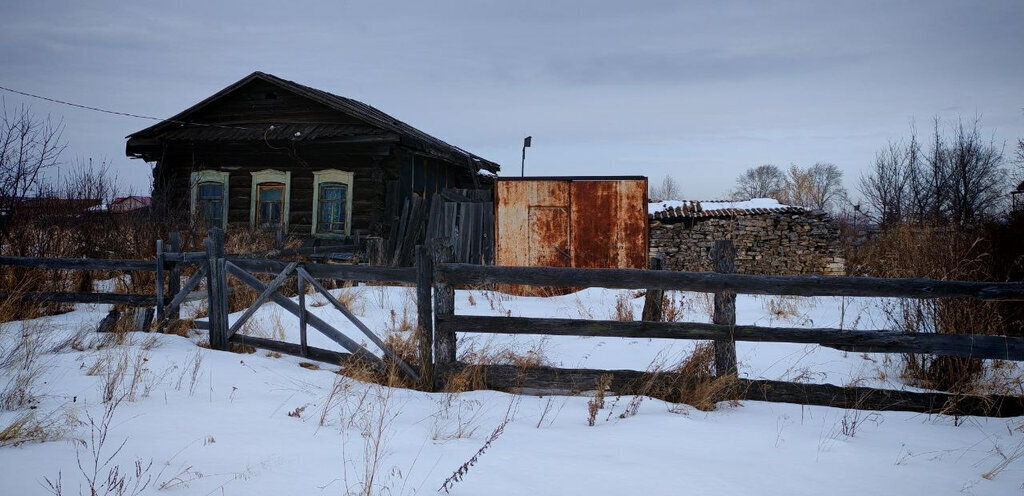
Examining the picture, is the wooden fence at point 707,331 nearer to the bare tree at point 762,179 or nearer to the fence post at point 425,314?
the fence post at point 425,314

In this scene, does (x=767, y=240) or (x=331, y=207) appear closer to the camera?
(x=331, y=207)

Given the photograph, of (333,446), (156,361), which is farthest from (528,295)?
(333,446)

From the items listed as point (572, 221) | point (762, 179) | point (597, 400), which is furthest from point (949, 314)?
point (762, 179)

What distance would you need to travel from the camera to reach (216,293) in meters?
6.15

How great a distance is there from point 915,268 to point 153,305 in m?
8.82

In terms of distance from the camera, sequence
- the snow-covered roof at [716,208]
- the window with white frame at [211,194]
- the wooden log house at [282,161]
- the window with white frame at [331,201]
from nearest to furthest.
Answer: the wooden log house at [282,161]
the window with white frame at [331,201]
the window with white frame at [211,194]
the snow-covered roof at [716,208]

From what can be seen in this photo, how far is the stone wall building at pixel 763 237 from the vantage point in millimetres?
16859

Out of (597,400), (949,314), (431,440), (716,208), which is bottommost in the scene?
(431,440)

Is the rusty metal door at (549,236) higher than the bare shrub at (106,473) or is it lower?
higher

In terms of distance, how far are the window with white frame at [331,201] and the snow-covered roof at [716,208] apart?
354 inches

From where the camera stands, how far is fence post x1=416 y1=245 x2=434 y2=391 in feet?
16.2

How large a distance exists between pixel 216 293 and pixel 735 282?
17.3ft

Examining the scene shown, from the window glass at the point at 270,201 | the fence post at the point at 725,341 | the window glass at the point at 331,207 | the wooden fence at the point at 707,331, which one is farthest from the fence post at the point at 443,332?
the window glass at the point at 270,201

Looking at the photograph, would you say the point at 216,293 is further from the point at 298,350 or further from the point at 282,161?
the point at 282,161
